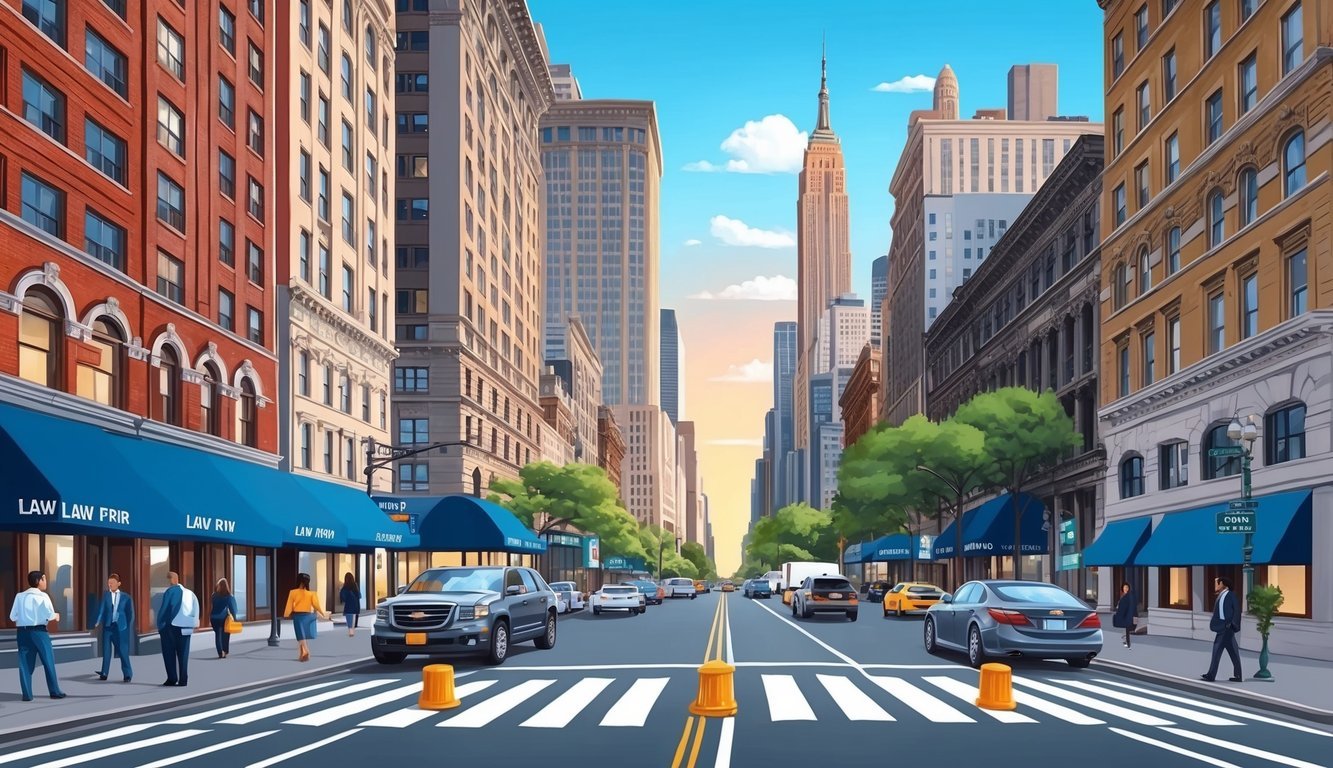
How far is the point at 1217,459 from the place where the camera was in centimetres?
3522

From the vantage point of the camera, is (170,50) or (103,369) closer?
(103,369)

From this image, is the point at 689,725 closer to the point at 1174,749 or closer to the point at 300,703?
the point at 1174,749

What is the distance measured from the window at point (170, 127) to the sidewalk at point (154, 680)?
41.7ft

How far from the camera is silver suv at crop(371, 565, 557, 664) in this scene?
2423 cm

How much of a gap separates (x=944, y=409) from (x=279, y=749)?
7627 cm

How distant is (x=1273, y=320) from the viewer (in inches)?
1247

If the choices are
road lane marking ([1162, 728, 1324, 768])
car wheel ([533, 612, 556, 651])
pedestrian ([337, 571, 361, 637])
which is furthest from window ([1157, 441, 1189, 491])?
road lane marking ([1162, 728, 1324, 768])

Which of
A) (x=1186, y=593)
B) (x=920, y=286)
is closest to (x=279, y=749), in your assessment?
(x=1186, y=593)

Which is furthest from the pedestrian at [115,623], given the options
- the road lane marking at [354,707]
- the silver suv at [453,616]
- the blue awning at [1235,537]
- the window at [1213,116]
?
the window at [1213,116]

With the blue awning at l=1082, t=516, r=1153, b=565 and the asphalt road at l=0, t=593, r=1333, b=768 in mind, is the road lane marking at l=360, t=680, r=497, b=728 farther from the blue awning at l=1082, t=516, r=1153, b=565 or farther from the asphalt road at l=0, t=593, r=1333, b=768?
the blue awning at l=1082, t=516, r=1153, b=565

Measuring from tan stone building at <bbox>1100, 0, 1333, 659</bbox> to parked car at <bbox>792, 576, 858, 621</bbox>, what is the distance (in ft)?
29.4

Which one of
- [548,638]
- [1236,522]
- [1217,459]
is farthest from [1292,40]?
[548,638]

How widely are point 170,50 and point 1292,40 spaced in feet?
92.6

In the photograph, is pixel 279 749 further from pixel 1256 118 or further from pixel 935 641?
pixel 1256 118
